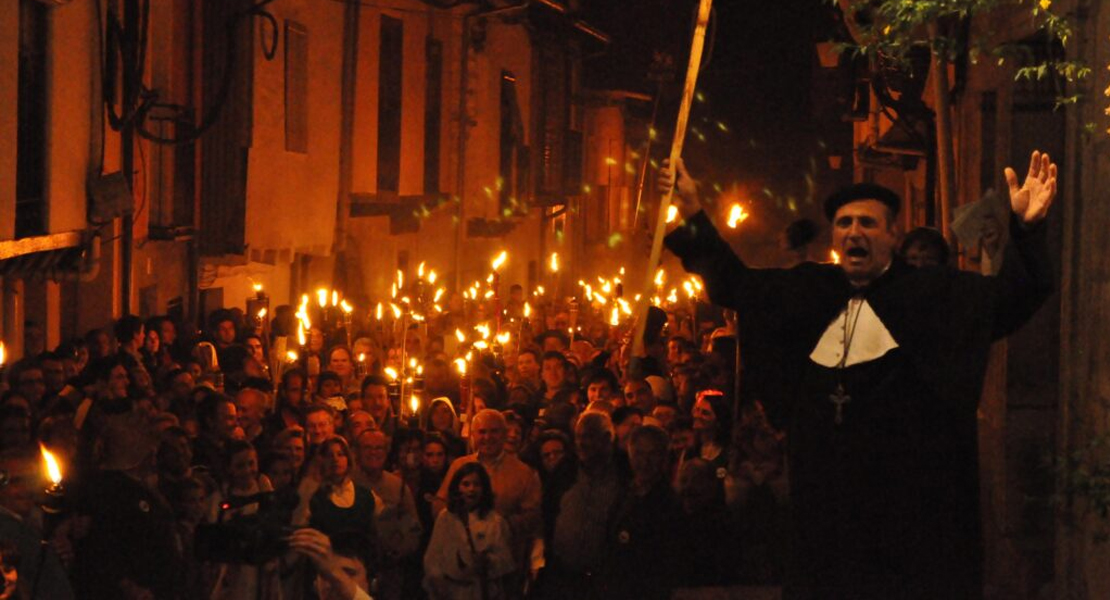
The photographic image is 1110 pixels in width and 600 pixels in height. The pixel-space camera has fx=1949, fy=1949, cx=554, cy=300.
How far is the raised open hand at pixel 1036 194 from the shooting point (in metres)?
4.78

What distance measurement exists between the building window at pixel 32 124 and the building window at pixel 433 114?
14.5 metres

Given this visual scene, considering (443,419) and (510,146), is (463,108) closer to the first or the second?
(510,146)

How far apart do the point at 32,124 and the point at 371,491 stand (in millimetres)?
6020

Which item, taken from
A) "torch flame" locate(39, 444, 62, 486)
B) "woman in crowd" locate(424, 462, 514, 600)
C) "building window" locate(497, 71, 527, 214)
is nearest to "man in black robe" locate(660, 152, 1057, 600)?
"torch flame" locate(39, 444, 62, 486)

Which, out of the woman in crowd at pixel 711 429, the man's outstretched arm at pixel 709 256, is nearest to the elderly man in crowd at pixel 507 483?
the woman in crowd at pixel 711 429

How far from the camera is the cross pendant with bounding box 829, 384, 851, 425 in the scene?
476cm

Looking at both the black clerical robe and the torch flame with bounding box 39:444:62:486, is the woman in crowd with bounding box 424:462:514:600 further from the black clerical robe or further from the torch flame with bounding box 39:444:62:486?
the black clerical robe

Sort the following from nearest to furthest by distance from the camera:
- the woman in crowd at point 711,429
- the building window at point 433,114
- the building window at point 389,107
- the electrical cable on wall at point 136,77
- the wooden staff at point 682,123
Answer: the wooden staff at point 682,123 → the woman in crowd at point 711,429 → the electrical cable on wall at point 136,77 → the building window at point 389,107 → the building window at point 433,114

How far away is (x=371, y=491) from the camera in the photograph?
8867mm

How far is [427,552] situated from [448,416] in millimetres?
2778

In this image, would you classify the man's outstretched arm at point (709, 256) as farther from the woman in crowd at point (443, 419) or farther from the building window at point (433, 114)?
the building window at point (433, 114)

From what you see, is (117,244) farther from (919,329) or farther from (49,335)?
(919,329)

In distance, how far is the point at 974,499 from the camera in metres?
4.74

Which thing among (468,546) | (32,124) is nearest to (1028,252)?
(468,546)
